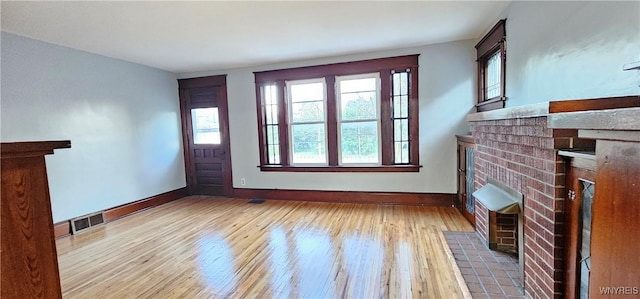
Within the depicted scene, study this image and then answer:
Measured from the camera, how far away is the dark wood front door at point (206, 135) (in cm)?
520

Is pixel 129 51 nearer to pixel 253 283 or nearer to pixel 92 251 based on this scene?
pixel 92 251

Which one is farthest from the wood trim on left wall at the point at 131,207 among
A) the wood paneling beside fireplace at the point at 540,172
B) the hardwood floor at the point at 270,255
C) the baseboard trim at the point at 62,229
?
the wood paneling beside fireplace at the point at 540,172

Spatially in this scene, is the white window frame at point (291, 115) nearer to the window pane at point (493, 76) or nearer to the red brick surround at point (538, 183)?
the window pane at point (493, 76)

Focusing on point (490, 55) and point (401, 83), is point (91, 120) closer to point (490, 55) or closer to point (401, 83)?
point (401, 83)

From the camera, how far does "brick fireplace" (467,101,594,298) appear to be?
1494 mm

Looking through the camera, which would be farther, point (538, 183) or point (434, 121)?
point (434, 121)

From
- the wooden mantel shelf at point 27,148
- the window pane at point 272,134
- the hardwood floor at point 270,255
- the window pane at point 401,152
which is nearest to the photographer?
the wooden mantel shelf at point 27,148

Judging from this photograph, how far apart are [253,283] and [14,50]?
12.1ft

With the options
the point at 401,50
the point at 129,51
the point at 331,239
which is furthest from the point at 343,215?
the point at 129,51

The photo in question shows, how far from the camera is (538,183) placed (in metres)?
1.68

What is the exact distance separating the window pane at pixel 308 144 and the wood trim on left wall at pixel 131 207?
2364mm

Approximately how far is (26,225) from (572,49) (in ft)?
9.31

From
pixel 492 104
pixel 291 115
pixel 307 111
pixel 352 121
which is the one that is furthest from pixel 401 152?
pixel 291 115

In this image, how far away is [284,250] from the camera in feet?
9.43
